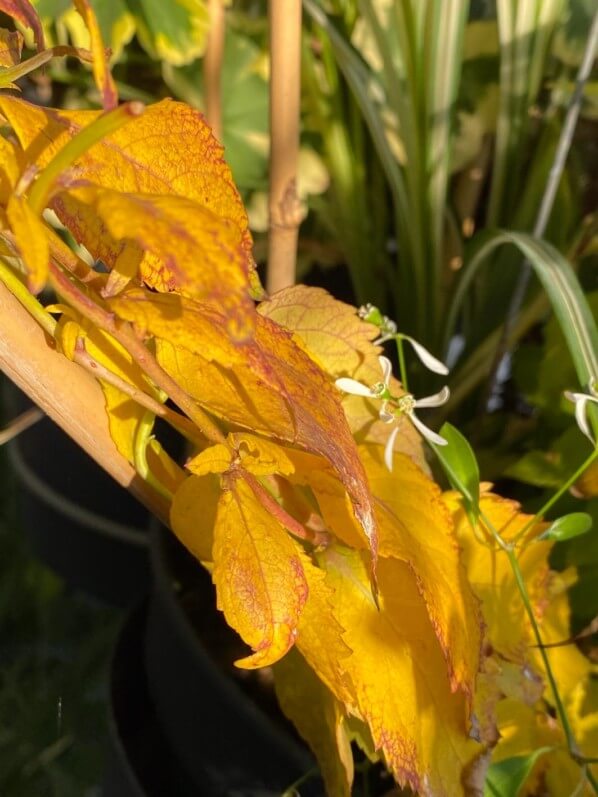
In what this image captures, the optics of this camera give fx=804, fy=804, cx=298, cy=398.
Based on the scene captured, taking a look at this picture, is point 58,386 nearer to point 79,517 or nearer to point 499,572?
point 499,572

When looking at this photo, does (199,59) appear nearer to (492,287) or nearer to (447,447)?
(492,287)

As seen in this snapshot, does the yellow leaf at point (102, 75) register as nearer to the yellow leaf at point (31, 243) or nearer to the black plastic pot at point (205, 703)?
the yellow leaf at point (31, 243)

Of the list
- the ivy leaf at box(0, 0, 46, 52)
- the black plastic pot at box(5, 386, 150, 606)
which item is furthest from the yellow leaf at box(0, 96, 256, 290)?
the black plastic pot at box(5, 386, 150, 606)

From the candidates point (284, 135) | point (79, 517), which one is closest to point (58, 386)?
point (284, 135)

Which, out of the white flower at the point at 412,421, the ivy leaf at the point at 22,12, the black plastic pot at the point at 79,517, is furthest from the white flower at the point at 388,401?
the black plastic pot at the point at 79,517

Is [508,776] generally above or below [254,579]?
below
